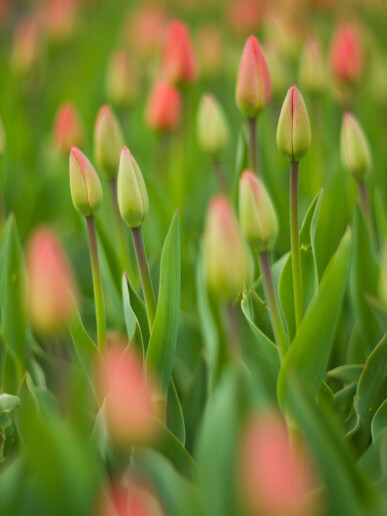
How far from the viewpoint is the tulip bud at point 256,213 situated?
589mm

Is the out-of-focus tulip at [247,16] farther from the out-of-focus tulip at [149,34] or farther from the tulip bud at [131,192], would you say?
the tulip bud at [131,192]

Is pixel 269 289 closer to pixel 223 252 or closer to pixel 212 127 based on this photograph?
pixel 223 252

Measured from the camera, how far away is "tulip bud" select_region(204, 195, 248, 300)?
509mm

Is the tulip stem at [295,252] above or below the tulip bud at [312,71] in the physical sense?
below

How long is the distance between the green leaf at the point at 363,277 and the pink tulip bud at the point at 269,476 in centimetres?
35

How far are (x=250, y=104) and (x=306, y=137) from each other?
5.6 inches

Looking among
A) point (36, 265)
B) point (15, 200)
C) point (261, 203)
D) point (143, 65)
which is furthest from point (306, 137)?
point (143, 65)

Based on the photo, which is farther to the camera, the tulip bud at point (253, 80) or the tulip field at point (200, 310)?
the tulip bud at point (253, 80)

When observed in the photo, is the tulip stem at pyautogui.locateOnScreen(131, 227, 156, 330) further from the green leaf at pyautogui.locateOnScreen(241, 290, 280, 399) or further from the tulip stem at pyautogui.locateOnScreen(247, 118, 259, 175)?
the tulip stem at pyautogui.locateOnScreen(247, 118, 259, 175)

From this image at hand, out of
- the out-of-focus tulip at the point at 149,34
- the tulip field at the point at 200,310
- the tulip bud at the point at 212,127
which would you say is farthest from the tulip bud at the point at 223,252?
the out-of-focus tulip at the point at 149,34

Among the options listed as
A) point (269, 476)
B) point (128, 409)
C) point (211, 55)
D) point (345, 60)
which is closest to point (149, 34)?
point (211, 55)

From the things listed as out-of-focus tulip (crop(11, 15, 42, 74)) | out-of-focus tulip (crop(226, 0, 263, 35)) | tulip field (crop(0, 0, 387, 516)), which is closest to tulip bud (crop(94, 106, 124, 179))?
tulip field (crop(0, 0, 387, 516))

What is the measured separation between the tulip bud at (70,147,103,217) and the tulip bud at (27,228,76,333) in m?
0.12

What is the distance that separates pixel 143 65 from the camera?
6.23 ft
